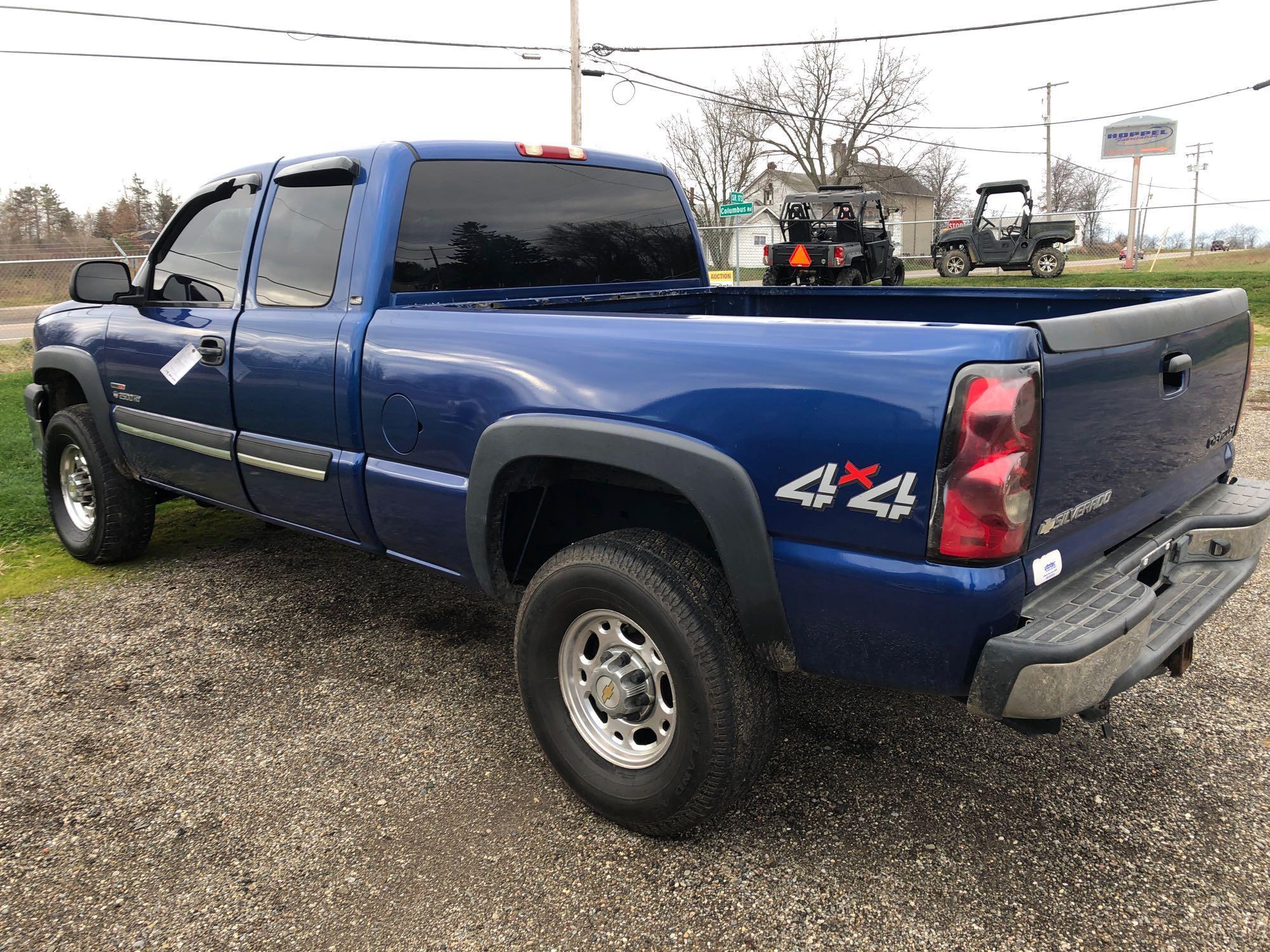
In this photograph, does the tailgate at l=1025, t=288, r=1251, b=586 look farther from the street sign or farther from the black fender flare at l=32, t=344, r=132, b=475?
the street sign

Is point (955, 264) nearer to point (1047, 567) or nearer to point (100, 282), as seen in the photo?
point (100, 282)

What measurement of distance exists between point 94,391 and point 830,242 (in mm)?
17677

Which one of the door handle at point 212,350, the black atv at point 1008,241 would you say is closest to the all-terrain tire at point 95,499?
the door handle at point 212,350

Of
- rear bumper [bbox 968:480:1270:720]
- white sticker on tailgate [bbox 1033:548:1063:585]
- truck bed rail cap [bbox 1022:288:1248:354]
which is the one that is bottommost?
rear bumper [bbox 968:480:1270:720]

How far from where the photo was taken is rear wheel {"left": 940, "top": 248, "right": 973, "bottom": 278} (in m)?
24.6

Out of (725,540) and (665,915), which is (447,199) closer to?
(725,540)

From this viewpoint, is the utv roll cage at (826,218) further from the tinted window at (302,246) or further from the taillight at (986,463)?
the taillight at (986,463)

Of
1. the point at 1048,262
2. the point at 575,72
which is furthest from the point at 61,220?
the point at 1048,262

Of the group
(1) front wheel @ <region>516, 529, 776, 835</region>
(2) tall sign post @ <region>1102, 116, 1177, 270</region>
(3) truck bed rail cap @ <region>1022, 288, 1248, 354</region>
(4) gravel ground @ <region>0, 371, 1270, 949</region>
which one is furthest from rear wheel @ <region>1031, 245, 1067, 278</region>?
(1) front wheel @ <region>516, 529, 776, 835</region>

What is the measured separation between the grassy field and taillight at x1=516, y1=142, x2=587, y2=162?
9001 millimetres

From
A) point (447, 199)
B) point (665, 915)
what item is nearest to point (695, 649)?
point (665, 915)

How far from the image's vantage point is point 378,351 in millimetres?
2934

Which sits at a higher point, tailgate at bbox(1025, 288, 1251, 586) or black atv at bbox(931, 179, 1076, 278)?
black atv at bbox(931, 179, 1076, 278)

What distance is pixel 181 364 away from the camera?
12.5ft
